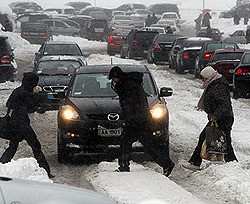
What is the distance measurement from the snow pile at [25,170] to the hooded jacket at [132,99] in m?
1.34

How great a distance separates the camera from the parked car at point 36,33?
1580 inches

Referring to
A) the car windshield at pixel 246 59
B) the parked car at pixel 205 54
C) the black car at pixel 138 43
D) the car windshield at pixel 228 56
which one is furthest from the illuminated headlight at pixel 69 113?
the black car at pixel 138 43

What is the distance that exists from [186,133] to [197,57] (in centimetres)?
1177

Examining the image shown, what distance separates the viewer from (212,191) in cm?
775

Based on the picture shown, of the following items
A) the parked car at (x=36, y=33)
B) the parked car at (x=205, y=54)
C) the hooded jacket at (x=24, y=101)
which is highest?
the hooded jacket at (x=24, y=101)

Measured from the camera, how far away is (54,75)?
52.1ft

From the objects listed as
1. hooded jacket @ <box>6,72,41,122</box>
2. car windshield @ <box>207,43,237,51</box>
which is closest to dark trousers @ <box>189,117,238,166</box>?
hooded jacket @ <box>6,72,41,122</box>

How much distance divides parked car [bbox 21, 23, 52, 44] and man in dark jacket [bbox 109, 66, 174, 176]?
32349 millimetres

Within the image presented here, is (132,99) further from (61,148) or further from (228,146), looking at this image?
(228,146)

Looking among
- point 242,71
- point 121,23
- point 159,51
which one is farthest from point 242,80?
point 121,23

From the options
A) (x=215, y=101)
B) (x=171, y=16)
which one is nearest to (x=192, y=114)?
(x=215, y=101)

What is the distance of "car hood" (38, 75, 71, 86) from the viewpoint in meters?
15.0

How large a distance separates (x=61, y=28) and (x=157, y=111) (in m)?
38.7

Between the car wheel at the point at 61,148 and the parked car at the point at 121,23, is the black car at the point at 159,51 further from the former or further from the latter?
the car wheel at the point at 61,148
